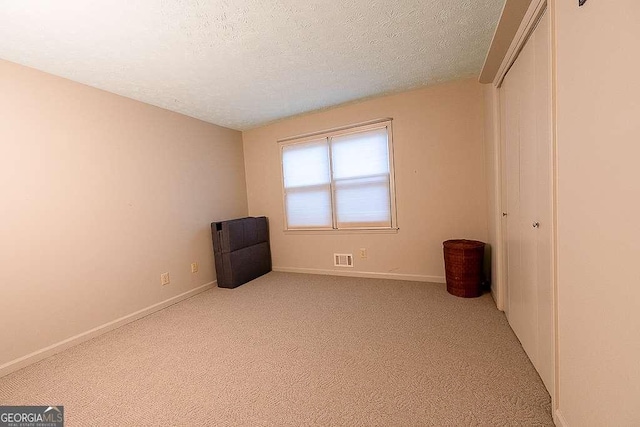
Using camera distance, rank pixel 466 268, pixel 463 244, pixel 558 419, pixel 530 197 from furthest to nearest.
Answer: pixel 463 244
pixel 466 268
pixel 530 197
pixel 558 419

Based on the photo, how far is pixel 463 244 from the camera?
2713 millimetres

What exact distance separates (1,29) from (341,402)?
2991mm

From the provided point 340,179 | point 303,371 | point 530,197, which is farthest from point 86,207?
point 530,197

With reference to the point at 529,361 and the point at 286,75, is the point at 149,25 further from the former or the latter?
the point at 529,361

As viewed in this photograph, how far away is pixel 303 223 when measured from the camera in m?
3.84

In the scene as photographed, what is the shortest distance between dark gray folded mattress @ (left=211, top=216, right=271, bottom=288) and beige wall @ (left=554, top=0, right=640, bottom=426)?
3.17 m

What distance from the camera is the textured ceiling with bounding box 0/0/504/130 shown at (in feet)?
5.02

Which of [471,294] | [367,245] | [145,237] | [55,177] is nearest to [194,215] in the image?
[145,237]

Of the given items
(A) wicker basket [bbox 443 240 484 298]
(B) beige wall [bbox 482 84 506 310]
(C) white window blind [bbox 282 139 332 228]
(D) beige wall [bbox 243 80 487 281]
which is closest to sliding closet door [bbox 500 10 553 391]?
(B) beige wall [bbox 482 84 506 310]

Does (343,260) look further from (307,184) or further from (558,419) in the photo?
(558,419)

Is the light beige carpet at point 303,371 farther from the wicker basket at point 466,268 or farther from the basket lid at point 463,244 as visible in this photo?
the basket lid at point 463,244

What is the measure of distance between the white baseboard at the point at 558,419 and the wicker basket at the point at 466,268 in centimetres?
151

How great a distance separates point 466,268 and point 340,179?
6.10 feet

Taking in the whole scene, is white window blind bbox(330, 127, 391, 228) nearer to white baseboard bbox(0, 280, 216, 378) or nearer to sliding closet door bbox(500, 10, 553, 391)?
sliding closet door bbox(500, 10, 553, 391)
